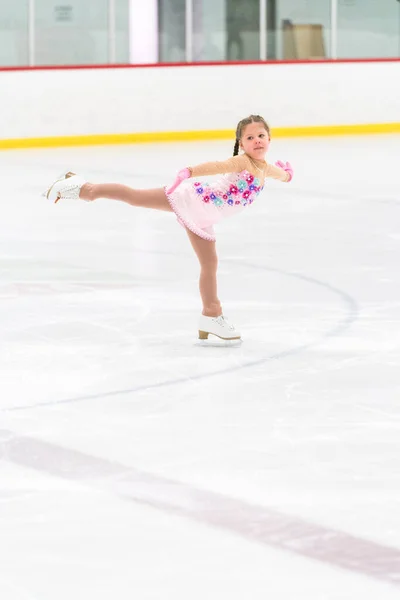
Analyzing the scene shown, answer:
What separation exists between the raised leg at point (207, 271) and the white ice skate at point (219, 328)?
0.02 metres

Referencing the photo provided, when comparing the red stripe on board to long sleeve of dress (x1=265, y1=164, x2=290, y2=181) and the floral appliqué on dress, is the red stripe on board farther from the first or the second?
the floral appliqué on dress

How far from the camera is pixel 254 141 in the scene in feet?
15.1

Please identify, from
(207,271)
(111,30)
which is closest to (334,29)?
(111,30)

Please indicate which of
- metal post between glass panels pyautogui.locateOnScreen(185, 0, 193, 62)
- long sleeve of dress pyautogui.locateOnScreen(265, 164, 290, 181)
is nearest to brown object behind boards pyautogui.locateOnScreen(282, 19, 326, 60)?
metal post between glass panels pyautogui.locateOnScreen(185, 0, 193, 62)

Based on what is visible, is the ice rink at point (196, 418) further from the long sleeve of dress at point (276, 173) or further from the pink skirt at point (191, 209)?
the long sleeve of dress at point (276, 173)

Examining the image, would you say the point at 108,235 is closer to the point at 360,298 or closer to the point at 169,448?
the point at 360,298

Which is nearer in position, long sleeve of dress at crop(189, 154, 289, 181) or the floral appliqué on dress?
long sleeve of dress at crop(189, 154, 289, 181)

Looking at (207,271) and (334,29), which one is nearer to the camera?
(207,271)

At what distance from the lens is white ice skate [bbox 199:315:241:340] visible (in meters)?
4.75

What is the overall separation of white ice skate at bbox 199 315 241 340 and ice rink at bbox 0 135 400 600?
4cm

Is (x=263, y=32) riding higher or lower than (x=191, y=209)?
higher

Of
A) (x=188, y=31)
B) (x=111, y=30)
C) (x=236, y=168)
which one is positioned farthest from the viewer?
(x=188, y=31)

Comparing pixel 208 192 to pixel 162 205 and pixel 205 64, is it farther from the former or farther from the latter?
pixel 205 64

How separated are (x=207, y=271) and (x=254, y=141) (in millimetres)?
462
